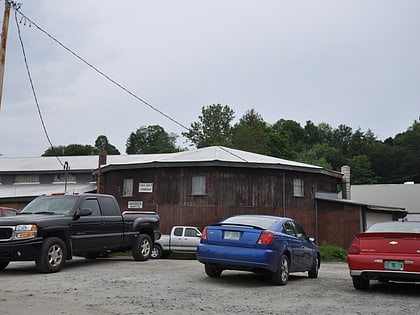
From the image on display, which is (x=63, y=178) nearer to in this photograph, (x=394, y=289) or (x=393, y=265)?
(x=394, y=289)

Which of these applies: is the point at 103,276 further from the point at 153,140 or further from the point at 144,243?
the point at 153,140

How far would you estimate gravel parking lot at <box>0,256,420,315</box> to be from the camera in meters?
7.59

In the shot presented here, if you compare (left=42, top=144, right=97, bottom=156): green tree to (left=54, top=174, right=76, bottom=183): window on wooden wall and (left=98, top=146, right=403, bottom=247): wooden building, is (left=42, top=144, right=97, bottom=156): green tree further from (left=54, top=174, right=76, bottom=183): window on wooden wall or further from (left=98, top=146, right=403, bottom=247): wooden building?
(left=98, top=146, right=403, bottom=247): wooden building

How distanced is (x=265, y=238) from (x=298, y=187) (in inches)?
838

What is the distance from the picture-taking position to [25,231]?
11.2m

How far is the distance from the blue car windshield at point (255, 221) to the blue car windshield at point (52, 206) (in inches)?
163

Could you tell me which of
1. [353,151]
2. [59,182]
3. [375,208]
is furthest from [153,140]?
[375,208]

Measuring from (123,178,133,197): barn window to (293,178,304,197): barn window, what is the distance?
9.87 m

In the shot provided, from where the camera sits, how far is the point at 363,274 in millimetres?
9750

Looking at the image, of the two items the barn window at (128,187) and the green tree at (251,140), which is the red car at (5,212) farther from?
the green tree at (251,140)

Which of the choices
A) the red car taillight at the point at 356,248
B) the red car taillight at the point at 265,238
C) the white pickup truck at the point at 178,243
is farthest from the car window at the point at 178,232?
the red car taillight at the point at 356,248

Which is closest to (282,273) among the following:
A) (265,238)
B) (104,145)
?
(265,238)

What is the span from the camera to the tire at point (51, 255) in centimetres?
1123

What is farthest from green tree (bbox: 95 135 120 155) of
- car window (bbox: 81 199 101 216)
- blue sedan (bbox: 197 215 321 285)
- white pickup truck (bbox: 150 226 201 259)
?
blue sedan (bbox: 197 215 321 285)
